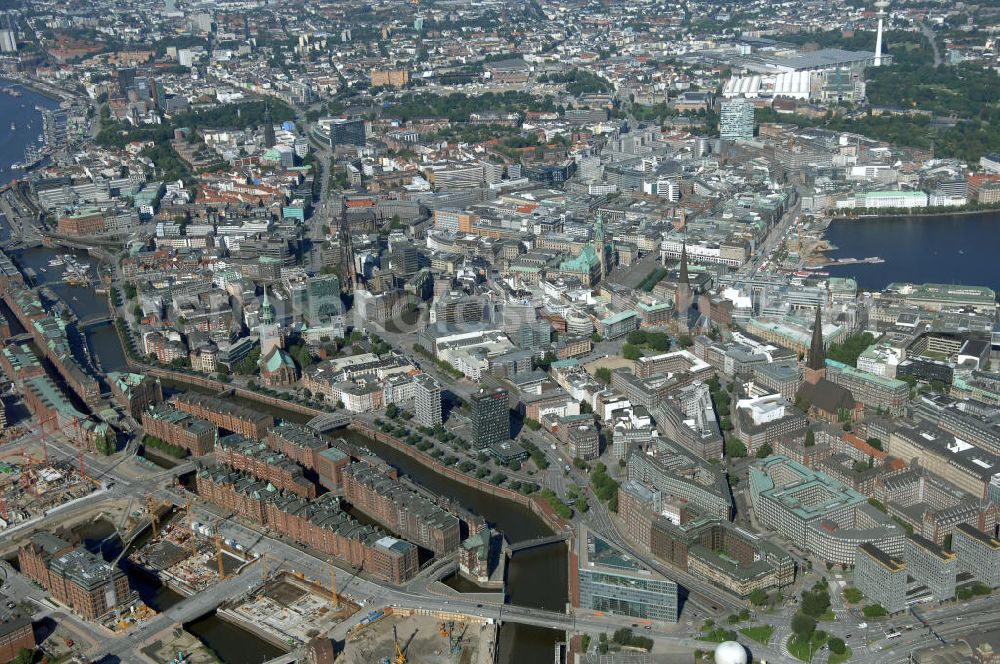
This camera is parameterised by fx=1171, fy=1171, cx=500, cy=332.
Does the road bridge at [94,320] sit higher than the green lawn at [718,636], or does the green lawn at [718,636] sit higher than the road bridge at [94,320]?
the road bridge at [94,320]

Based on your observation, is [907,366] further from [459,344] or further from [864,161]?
[864,161]

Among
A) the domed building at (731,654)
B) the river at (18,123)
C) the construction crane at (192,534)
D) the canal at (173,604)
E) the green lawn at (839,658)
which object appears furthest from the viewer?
the river at (18,123)

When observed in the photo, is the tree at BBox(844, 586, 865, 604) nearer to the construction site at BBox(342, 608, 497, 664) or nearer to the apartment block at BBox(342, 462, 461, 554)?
the construction site at BBox(342, 608, 497, 664)

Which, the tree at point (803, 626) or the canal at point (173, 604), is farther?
the canal at point (173, 604)

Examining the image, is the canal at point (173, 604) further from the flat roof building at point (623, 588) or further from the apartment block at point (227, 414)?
the flat roof building at point (623, 588)

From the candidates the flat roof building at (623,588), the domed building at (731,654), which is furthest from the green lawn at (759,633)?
the flat roof building at (623,588)

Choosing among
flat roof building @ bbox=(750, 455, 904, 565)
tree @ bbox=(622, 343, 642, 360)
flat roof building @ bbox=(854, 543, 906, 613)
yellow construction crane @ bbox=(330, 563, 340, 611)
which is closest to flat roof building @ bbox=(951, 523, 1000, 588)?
flat roof building @ bbox=(750, 455, 904, 565)

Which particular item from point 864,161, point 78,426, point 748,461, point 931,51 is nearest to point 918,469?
point 748,461

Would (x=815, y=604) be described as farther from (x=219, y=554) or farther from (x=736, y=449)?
(x=219, y=554)
